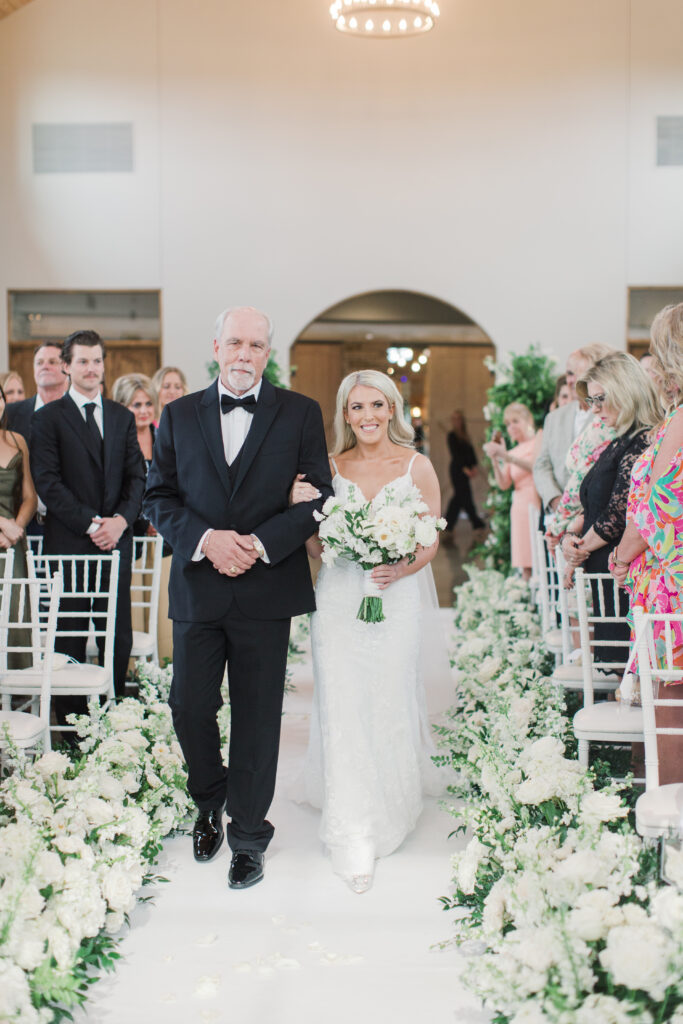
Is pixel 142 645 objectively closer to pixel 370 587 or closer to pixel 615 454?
pixel 370 587

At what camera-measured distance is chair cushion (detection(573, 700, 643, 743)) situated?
3.55m

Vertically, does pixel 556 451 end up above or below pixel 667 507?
above

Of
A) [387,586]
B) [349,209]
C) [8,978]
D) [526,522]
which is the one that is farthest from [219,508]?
[349,209]

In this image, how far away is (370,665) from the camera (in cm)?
391

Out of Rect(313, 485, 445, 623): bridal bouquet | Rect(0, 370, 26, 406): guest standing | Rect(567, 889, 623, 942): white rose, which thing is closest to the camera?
Rect(567, 889, 623, 942): white rose

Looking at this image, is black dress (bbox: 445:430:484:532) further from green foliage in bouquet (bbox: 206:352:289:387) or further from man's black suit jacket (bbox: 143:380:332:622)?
man's black suit jacket (bbox: 143:380:332:622)

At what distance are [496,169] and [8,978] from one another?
9.70 m

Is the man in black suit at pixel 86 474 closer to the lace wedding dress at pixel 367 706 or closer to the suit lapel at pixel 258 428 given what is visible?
the lace wedding dress at pixel 367 706

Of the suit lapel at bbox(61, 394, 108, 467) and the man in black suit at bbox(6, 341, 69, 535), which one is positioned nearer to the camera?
the suit lapel at bbox(61, 394, 108, 467)

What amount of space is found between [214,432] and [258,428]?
147 mm

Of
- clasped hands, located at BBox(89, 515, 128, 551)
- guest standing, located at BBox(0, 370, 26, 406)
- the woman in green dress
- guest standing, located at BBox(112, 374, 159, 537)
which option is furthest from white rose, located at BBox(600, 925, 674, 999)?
guest standing, located at BBox(0, 370, 26, 406)

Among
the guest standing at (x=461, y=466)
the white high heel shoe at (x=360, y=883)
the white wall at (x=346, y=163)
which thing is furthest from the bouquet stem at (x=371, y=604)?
the guest standing at (x=461, y=466)

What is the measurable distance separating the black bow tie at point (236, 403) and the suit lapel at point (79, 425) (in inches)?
68.2

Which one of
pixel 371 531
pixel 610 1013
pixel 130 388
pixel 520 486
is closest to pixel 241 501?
pixel 371 531
